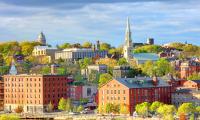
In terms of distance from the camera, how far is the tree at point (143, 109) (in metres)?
70.1

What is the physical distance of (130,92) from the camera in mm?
74375

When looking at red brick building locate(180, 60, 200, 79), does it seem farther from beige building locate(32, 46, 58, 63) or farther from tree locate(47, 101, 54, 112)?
beige building locate(32, 46, 58, 63)

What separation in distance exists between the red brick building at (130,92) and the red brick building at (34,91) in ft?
31.4

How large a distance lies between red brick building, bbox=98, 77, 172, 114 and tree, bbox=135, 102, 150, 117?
117 inches

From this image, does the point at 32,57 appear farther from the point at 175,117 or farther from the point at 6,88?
the point at 175,117

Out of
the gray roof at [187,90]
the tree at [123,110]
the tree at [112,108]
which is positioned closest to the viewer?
the tree at [123,110]

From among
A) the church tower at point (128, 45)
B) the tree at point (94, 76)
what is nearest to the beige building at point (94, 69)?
the tree at point (94, 76)

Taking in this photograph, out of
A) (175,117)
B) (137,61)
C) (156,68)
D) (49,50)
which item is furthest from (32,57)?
(175,117)

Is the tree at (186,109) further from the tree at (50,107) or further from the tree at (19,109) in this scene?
the tree at (19,109)

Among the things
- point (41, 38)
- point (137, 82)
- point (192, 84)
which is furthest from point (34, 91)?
point (41, 38)

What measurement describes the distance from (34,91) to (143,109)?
20220 millimetres

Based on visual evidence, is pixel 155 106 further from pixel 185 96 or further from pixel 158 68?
pixel 158 68

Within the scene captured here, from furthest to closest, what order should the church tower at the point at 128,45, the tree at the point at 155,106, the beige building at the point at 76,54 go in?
1. the beige building at the point at 76,54
2. the church tower at the point at 128,45
3. the tree at the point at 155,106

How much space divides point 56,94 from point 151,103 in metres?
15.2
